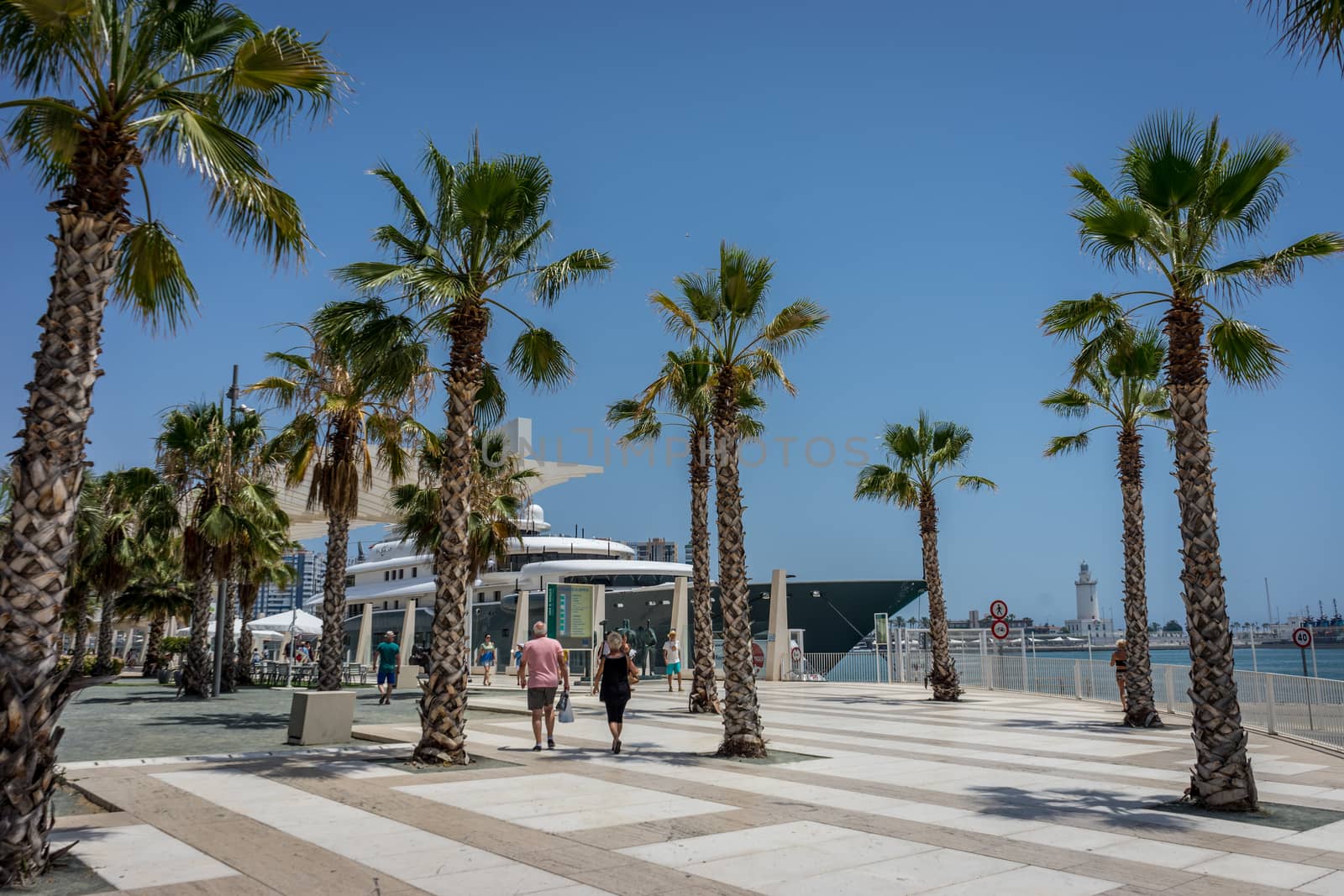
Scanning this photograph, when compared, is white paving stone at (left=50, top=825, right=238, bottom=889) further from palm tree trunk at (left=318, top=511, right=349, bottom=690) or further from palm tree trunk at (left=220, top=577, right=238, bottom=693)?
palm tree trunk at (left=220, top=577, right=238, bottom=693)

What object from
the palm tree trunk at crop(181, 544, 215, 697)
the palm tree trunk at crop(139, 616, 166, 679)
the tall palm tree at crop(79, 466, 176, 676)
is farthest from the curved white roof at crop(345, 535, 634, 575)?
the palm tree trunk at crop(181, 544, 215, 697)

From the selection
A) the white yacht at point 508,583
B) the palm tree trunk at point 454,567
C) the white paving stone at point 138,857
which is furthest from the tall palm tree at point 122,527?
the white paving stone at point 138,857

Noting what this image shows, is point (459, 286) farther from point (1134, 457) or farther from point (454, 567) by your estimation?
point (1134, 457)

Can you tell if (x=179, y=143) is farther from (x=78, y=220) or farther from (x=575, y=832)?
(x=575, y=832)

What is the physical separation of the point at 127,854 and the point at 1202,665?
376 inches

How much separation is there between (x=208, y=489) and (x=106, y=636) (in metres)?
15.3

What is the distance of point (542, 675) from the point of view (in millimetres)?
12344

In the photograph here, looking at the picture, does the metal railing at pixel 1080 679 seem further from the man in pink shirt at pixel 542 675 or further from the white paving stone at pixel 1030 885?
the man in pink shirt at pixel 542 675

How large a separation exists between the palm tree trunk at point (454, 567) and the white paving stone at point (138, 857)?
3929mm

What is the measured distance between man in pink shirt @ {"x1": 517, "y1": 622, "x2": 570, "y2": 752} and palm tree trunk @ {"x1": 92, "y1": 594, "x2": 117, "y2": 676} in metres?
21.4

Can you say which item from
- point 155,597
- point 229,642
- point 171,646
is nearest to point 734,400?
point 229,642

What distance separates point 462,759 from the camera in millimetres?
11141

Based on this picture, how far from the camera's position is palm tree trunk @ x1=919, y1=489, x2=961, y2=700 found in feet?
78.0

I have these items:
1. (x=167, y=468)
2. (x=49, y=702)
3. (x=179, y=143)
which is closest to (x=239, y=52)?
(x=179, y=143)
